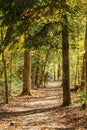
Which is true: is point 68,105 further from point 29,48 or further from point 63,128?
point 63,128

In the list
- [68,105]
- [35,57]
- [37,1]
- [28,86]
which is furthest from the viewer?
[35,57]

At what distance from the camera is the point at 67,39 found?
16.5 metres

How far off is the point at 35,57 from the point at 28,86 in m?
12.0

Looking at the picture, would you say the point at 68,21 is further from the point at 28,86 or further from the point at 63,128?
the point at 28,86

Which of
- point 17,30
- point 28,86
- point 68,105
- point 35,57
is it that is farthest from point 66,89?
point 35,57

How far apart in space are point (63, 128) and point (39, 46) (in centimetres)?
651

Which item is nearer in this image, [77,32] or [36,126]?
[36,126]

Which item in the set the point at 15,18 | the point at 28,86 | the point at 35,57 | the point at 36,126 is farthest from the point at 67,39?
the point at 35,57

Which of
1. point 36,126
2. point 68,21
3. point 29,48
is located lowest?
point 36,126

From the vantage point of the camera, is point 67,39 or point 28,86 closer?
point 67,39

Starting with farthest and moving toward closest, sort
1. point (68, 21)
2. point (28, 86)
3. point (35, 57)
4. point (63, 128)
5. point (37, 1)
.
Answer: point (35, 57), point (28, 86), point (68, 21), point (37, 1), point (63, 128)

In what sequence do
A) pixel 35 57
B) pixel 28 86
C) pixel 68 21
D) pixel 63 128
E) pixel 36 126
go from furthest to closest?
pixel 35 57
pixel 28 86
pixel 68 21
pixel 36 126
pixel 63 128

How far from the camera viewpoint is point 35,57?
127ft

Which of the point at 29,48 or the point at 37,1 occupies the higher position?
the point at 37,1
